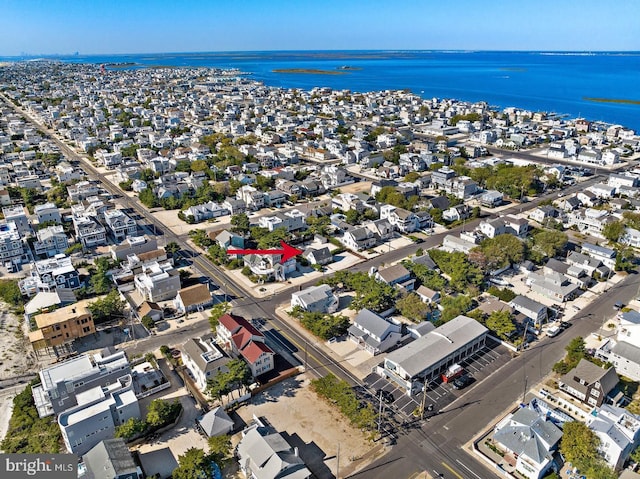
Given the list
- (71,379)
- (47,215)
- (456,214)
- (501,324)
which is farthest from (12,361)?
(456,214)

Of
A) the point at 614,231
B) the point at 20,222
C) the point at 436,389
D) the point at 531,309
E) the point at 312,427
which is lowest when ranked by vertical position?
the point at 312,427

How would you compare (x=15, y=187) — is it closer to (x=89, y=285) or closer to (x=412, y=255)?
(x=89, y=285)

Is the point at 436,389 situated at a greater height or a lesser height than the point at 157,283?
lesser

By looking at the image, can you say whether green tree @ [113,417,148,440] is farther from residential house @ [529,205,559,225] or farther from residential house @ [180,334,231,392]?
residential house @ [529,205,559,225]

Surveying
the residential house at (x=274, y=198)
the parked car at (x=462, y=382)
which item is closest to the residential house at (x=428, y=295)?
the parked car at (x=462, y=382)

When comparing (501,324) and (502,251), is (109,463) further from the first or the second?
(502,251)

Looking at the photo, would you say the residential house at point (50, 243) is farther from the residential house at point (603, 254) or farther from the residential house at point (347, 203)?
the residential house at point (603, 254)

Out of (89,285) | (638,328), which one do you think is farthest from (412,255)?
(89,285)

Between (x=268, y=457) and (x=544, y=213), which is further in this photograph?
(x=544, y=213)
